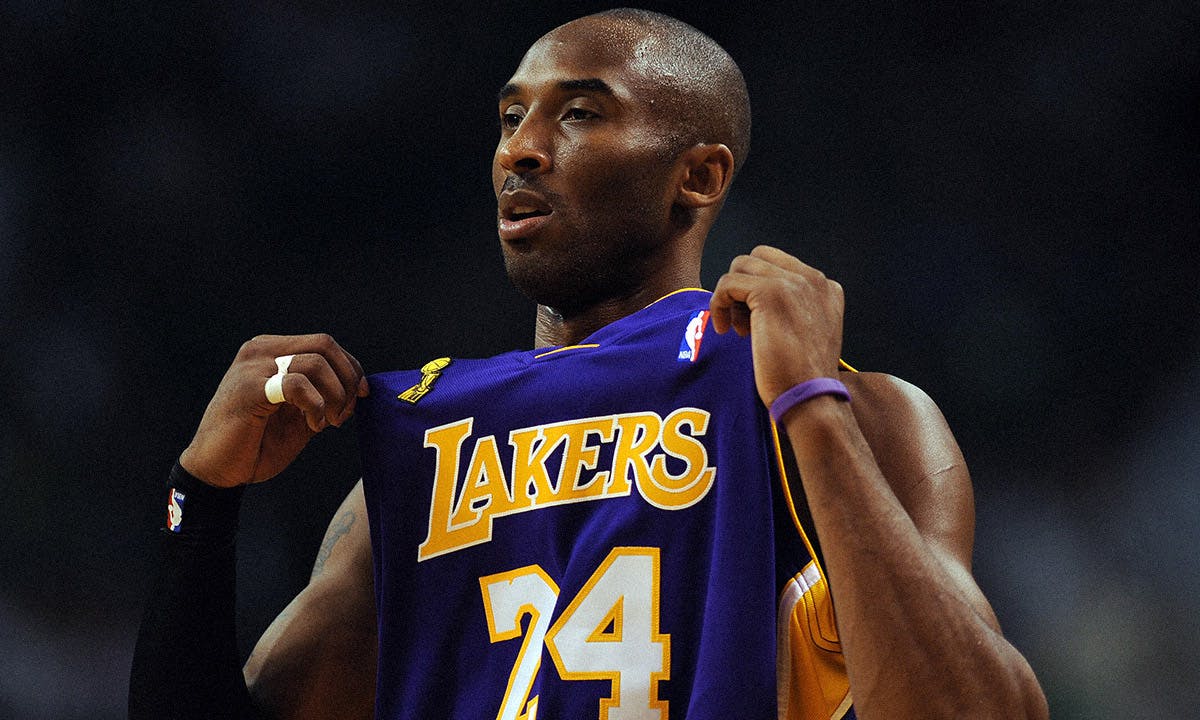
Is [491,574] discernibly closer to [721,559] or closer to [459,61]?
[721,559]

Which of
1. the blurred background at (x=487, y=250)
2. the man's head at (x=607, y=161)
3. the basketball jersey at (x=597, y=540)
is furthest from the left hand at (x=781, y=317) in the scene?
the blurred background at (x=487, y=250)

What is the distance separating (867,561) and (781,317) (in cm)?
29

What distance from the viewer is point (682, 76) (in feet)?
6.88

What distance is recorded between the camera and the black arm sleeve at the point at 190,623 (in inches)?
73.8

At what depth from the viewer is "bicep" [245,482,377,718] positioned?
201cm

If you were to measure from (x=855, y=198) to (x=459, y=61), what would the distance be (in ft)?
3.64

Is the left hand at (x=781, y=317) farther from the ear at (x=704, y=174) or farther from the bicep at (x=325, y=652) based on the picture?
the bicep at (x=325, y=652)

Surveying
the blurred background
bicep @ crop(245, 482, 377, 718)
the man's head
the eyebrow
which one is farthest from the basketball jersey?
the blurred background

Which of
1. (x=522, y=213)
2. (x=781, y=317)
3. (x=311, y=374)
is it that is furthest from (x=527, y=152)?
(x=781, y=317)

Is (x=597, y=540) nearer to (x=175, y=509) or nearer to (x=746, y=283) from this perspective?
(x=746, y=283)

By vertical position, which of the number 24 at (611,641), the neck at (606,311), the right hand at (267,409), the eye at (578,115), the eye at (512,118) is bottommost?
the number 24 at (611,641)

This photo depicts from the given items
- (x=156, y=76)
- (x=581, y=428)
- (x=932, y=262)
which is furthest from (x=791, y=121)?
(x=581, y=428)

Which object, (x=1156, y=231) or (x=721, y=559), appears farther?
(x=1156, y=231)

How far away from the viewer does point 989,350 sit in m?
3.21
